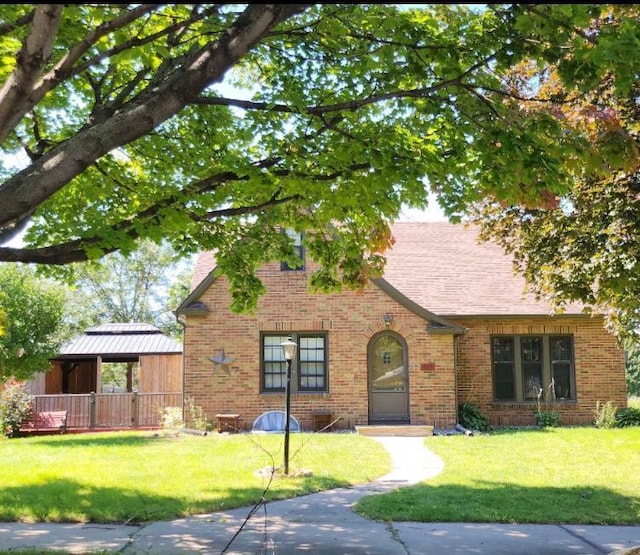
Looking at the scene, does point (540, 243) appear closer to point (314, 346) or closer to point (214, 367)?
point (314, 346)

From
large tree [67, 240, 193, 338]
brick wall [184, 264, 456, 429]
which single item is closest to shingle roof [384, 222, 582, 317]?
brick wall [184, 264, 456, 429]

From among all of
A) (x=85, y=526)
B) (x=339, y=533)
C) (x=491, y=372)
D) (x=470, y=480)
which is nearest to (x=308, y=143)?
(x=339, y=533)

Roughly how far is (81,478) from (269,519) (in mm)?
3939

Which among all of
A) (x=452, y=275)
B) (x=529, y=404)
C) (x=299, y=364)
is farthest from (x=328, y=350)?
(x=529, y=404)

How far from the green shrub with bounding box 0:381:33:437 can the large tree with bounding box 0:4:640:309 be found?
13.2 metres

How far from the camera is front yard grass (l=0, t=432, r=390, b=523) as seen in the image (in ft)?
27.1

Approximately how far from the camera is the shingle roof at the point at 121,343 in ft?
82.3

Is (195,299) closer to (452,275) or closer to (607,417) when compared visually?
(452,275)

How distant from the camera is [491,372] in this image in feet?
61.9

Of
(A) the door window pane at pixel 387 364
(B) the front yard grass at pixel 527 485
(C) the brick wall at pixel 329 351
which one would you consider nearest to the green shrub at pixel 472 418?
(C) the brick wall at pixel 329 351

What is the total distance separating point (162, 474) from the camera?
34.7 feet

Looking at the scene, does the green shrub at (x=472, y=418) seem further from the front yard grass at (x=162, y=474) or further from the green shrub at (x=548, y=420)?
the front yard grass at (x=162, y=474)

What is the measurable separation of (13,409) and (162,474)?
1173 cm

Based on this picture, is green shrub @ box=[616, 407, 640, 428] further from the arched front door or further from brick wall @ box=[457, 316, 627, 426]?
the arched front door
